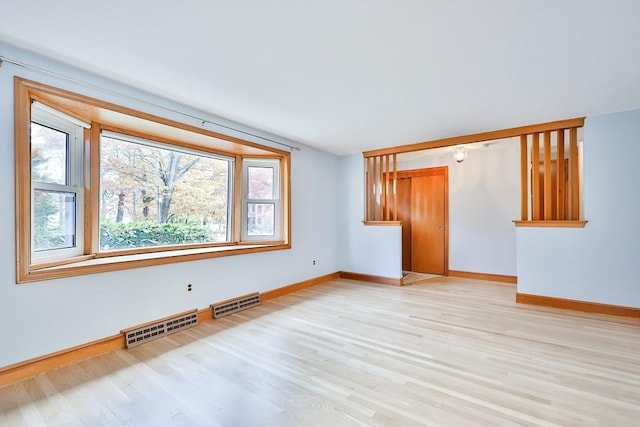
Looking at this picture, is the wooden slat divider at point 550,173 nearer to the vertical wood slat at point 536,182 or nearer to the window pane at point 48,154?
the vertical wood slat at point 536,182

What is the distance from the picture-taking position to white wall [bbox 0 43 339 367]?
2.01 m

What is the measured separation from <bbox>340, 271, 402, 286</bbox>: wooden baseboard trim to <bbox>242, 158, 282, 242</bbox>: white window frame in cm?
165

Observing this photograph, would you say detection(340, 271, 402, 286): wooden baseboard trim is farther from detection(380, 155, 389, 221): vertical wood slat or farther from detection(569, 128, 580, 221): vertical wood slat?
detection(569, 128, 580, 221): vertical wood slat

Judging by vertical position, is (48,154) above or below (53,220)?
above

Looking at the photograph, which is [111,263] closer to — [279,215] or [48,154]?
[48,154]

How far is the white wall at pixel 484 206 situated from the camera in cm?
503

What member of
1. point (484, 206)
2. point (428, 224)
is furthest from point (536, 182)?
point (428, 224)

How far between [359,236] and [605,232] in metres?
3.24

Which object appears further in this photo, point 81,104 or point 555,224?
point 555,224

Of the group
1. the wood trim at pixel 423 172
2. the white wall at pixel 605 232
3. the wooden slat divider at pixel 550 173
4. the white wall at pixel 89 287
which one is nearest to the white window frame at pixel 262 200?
the white wall at pixel 89 287

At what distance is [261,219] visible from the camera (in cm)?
438

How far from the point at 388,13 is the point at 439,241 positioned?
4.83 metres

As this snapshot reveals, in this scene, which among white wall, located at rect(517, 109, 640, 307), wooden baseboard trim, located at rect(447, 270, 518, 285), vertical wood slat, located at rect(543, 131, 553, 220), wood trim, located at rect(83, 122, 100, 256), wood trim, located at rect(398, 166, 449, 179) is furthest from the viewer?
wood trim, located at rect(398, 166, 449, 179)

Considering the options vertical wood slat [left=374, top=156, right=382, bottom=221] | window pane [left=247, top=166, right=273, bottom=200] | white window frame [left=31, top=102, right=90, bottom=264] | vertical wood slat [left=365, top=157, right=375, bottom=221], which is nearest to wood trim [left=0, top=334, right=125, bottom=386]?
white window frame [left=31, top=102, right=90, bottom=264]
